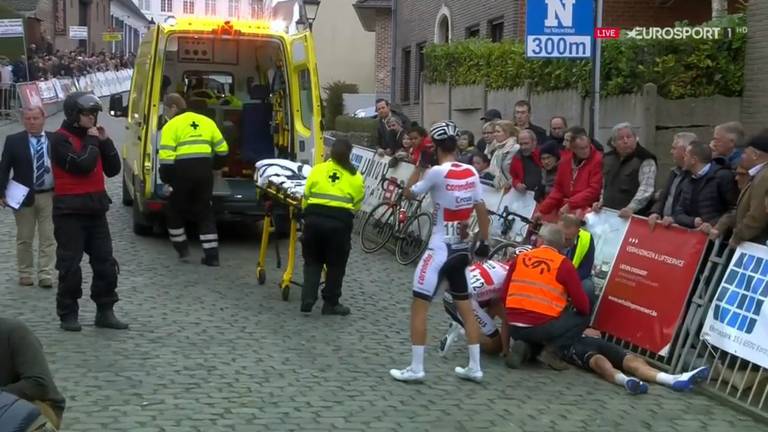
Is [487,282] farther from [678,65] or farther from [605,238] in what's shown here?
[678,65]

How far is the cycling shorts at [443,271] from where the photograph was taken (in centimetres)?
810

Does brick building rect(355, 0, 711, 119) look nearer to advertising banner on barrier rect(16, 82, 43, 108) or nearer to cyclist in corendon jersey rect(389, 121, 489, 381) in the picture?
advertising banner on barrier rect(16, 82, 43, 108)

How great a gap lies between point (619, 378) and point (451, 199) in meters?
1.73

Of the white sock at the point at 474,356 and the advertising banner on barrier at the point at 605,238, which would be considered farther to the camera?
the advertising banner on barrier at the point at 605,238

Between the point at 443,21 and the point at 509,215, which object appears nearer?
the point at 509,215

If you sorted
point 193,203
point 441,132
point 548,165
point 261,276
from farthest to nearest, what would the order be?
point 193,203, point 548,165, point 261,276, point 441,132

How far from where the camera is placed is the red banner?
866cm

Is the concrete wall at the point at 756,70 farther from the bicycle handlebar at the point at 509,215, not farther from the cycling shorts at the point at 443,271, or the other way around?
the cycling shorts at the point at 443,271

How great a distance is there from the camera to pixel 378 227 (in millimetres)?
14750

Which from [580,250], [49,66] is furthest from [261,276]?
[49,66]

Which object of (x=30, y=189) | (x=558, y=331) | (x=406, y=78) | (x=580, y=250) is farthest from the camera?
(x=406, y=78)

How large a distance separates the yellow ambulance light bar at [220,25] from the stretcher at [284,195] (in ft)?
8.76

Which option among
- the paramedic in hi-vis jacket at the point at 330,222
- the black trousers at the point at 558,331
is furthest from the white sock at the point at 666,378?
the paramedic in hi-vis jacket at the point at 330,222

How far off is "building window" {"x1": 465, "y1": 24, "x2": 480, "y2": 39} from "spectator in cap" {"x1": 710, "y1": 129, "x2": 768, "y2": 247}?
16.5 m
